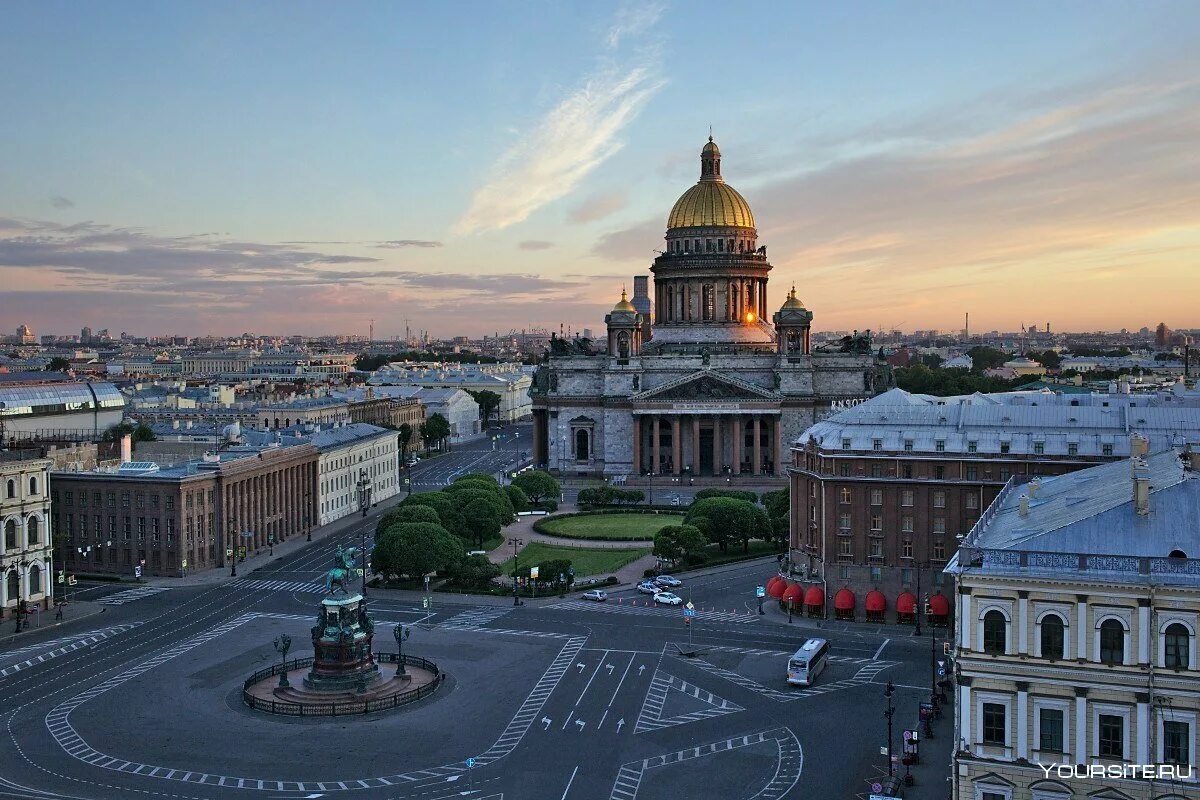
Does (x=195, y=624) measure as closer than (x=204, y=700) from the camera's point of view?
No

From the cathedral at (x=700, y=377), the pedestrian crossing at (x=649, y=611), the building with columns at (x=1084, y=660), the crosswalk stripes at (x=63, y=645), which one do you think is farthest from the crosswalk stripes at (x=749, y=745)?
the cathedral at (x=700, y=377)

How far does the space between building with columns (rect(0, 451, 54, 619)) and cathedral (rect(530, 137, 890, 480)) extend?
279 feet

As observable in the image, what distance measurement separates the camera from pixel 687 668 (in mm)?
65750

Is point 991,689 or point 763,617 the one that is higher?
point 991,689

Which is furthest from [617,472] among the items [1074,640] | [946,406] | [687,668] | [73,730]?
[1074,640]

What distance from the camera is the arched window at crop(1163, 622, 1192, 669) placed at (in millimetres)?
41125

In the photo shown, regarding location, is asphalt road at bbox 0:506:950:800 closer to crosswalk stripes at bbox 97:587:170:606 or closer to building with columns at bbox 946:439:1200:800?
crosswalk stripes at bbox 97:587:170:606

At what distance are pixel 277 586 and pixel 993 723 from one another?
197ft

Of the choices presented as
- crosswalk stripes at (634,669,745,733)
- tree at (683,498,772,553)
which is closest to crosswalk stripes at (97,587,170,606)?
crosswalk stripes at (634,669,745,733)

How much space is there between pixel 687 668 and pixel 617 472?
9416cm

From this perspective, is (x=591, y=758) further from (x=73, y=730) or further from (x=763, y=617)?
(x=763, y=617)

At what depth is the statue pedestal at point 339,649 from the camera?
60.4 metres

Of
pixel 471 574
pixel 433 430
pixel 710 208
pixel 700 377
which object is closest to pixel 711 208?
pixel 710 208

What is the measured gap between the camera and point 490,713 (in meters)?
57.5
